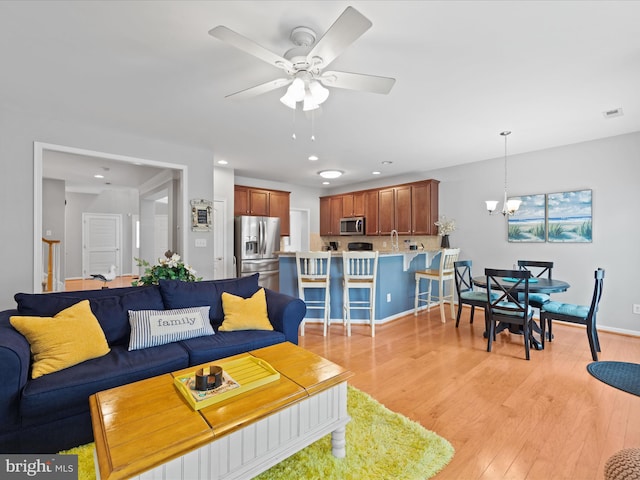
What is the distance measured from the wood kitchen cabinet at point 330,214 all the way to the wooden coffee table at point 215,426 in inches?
224

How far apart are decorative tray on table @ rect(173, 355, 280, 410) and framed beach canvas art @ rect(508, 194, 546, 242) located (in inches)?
177

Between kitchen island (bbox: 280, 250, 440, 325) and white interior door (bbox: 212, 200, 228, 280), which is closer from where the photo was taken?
kitchen island (bbox: 280, 250, 440, 325)

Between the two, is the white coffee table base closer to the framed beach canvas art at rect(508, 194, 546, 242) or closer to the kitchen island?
the kitchen island

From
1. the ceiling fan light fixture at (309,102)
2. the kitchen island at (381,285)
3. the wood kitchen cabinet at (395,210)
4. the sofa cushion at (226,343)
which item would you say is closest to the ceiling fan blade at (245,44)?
the ceiling fan light fixture at (309,102)

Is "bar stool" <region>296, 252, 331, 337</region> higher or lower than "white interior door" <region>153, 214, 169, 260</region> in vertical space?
lower

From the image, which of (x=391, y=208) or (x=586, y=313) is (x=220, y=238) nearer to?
(x=391, y=208)

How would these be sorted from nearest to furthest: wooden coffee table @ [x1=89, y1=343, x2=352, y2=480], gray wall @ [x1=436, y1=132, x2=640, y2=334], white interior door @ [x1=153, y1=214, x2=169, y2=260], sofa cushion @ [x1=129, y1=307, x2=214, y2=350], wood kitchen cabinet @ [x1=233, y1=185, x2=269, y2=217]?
wooden coffee table @ [x1=89, y1=343, x2=352, y2=480] → sofa cushion @ [x1=129, y1=307, x2=214, y2=350] → gray wall @ [x1=436, y1=132, x2=640, y2=334] → wood kitchen cabinet @ [x1=233, y1=185, x2=269, y2=217] → white interior door @ [x1=153, y1=214, x2=169, y2=260]

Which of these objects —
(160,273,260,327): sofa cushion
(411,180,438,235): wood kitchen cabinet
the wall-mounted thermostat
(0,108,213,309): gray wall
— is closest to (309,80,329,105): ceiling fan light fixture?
(160,273,260,327): sofa cushion

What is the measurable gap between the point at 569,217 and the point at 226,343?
15.5ft

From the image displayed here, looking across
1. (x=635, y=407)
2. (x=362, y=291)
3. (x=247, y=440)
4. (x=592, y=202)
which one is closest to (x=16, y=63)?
(x=247, y=440)

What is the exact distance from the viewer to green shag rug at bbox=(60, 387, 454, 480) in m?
1.52

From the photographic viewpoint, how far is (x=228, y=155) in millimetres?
4648

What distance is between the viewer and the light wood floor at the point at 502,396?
1671mm

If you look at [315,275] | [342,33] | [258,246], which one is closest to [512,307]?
[315,275]
